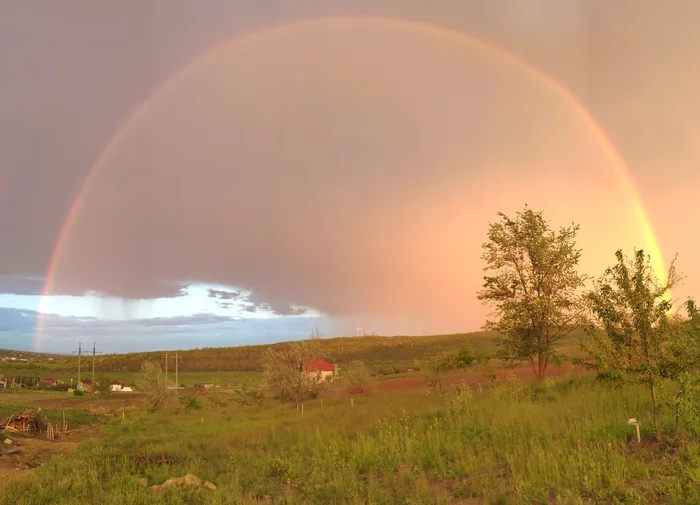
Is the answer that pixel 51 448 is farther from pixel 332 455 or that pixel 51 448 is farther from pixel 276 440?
pixel 332 455

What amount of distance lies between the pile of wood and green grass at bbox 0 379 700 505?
15727 millimetres

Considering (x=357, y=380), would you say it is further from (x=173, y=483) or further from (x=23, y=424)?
(x=173, y=483)

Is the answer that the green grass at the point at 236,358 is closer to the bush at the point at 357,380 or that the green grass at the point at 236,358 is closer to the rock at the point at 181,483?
the bush at the point at 357,380

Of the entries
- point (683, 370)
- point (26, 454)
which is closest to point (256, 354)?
point (26, 454)

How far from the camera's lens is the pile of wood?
28572mm

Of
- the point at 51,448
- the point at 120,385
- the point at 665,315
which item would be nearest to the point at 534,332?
the point at 665,315

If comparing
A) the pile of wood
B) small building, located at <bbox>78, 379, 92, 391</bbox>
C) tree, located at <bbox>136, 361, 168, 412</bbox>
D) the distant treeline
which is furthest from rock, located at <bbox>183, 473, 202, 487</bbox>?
the distant treeline

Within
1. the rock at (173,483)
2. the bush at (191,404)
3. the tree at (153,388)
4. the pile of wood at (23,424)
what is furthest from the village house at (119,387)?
the rock at (173,483)

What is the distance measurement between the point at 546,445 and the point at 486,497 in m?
2.95

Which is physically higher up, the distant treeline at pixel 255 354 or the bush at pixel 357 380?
the bush at pixel 357 380

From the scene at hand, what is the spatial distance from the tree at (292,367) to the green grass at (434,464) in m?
17.8

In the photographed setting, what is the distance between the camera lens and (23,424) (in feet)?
96.7

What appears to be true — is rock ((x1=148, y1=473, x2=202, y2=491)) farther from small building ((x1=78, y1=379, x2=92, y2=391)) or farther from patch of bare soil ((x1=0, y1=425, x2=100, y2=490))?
small building ((x1=78, y1=379, x2=92, y2=391))

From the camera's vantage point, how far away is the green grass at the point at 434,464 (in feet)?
26.0
